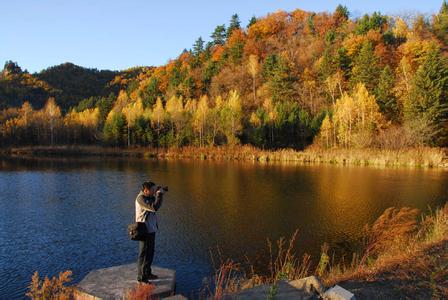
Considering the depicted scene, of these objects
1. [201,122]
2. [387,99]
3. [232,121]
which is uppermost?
[387,99]

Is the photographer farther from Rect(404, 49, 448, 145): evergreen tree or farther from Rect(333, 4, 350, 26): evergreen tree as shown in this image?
Rect(333, 4, 350, 26): evergreen tree

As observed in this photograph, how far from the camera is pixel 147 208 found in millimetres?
7043

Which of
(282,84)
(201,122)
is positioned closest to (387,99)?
(282,84)

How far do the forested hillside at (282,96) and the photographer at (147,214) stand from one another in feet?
142

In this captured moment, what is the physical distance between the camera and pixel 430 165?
Result: 39781mm

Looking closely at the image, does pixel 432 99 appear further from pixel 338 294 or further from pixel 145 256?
pixel 145 256

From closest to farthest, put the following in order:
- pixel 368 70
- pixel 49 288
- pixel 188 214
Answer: pixel 49 288
pixel 188 214
pixel 368 70

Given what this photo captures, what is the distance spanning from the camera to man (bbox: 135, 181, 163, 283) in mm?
7117

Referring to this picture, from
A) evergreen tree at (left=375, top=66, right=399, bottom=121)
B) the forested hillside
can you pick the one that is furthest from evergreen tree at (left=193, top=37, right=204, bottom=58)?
evergreen tree at (left=375, top=66, right=399, bottom=121)

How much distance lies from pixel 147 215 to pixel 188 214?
35.7 ft

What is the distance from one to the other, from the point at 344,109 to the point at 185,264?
1707 inches

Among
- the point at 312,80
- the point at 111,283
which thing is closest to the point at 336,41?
the point at 312,80

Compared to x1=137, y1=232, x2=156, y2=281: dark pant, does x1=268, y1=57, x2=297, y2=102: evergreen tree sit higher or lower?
higher

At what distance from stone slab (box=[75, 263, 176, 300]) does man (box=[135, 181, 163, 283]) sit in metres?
0.34
